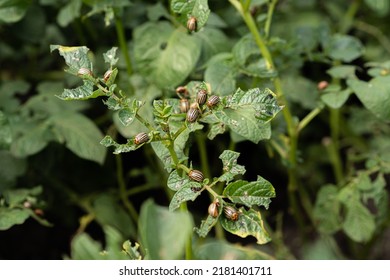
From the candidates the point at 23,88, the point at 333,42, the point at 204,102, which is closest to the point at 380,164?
the point at 333,42

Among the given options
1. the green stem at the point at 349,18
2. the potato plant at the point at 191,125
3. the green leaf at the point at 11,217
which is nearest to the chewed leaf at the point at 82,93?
the potato plant at the point at 191,125

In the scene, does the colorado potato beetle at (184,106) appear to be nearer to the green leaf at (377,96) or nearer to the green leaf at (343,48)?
the green leaf at (377,96)

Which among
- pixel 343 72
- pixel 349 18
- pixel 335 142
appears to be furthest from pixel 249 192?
pixel 349 18

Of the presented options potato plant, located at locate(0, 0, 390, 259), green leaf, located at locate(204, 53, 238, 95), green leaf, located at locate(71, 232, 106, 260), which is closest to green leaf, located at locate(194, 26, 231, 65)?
potato plant, located at locate(0, 0, 390, 259)
